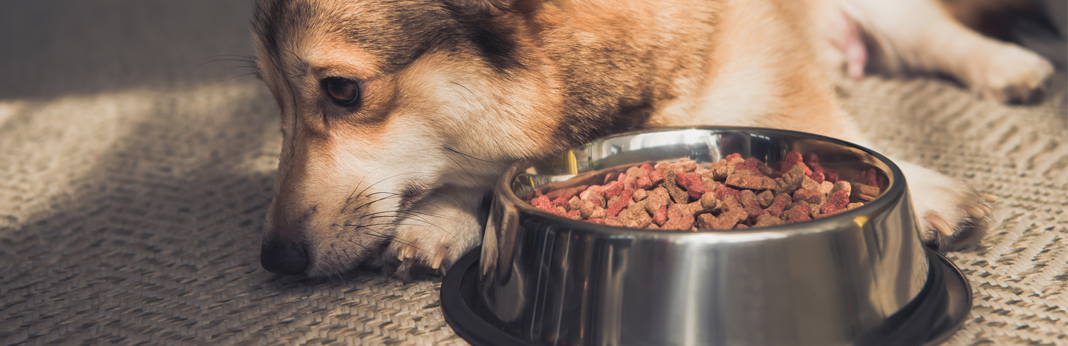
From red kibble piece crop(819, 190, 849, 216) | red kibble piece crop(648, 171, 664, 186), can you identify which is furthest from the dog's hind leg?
red kibble piece crop(648, 171, 664, 186)

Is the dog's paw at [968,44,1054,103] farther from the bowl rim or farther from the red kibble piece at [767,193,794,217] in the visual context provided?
the red kibble piece at [767,193,794,217]

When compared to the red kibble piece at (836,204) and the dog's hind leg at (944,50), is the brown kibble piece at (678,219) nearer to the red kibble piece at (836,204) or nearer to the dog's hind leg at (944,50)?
the red kibble piece at (836,204)

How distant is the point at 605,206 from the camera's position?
1.02 metres

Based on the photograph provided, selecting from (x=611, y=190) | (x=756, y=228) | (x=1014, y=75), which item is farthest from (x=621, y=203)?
(x=1014, y=75)

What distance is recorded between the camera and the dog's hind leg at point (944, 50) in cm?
176

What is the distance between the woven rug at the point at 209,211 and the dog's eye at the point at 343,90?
11.7 inches

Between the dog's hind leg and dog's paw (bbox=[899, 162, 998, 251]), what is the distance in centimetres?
87

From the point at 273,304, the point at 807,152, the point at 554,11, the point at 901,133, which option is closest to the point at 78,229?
the point at 273,304

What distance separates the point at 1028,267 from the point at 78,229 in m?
1.71

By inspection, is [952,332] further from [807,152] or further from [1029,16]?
[1029,16]

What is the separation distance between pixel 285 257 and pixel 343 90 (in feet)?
0.91

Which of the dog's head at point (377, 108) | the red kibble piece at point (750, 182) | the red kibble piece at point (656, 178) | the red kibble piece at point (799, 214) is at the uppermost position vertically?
the dog's head at point (377, 108)

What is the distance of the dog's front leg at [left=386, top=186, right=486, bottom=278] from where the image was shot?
111cm

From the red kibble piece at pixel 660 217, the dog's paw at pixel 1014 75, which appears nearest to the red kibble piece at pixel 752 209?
the red kibble piece at pixel 660 217
